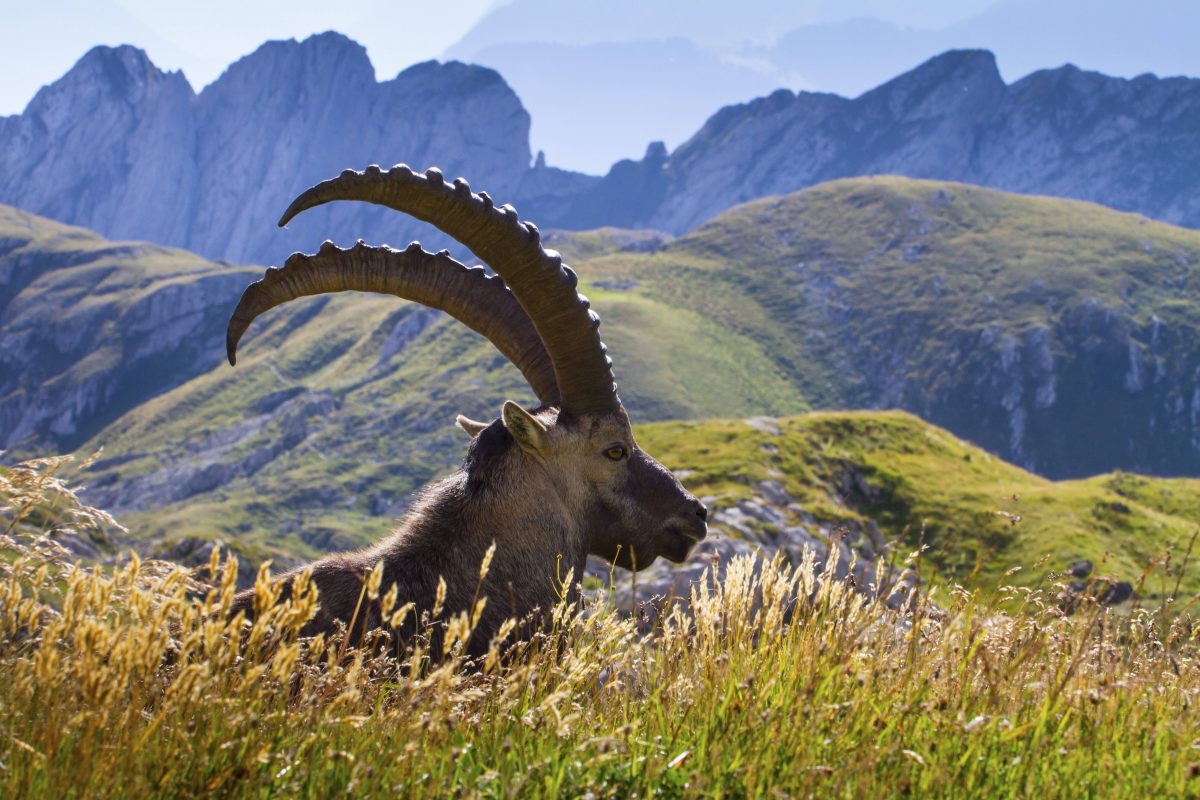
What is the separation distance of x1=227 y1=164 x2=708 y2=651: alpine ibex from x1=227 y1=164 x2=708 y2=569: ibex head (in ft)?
0.04

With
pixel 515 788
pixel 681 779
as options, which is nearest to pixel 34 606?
pixel 515 788

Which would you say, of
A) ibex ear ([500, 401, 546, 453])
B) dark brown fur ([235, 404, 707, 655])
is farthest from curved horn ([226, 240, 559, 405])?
ibex ear ([500, 401, 546, 453])

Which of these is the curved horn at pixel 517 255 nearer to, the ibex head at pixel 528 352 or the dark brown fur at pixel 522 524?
the ibex head at pixel 528 352

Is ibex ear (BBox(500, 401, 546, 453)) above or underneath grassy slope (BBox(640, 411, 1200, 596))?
above

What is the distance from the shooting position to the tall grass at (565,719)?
360cm

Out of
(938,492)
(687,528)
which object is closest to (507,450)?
(687,528)

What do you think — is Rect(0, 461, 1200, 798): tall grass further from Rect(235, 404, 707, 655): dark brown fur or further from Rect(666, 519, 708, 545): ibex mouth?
Rect(666, 519, 708, 545): ibex mouth

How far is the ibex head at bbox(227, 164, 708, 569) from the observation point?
7.38 m

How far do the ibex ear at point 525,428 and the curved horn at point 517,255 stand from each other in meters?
0.50

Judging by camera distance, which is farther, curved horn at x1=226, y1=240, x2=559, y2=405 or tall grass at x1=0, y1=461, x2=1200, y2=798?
curved horn at x1=226, y1=240, x2=559, y2=405

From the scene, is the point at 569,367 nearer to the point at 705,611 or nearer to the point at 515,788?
the point at 705,611

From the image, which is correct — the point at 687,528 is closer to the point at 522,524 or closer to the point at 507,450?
the point at 522,524

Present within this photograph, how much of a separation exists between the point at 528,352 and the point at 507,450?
1.26 metres

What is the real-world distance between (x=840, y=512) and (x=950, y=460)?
38.4ft
